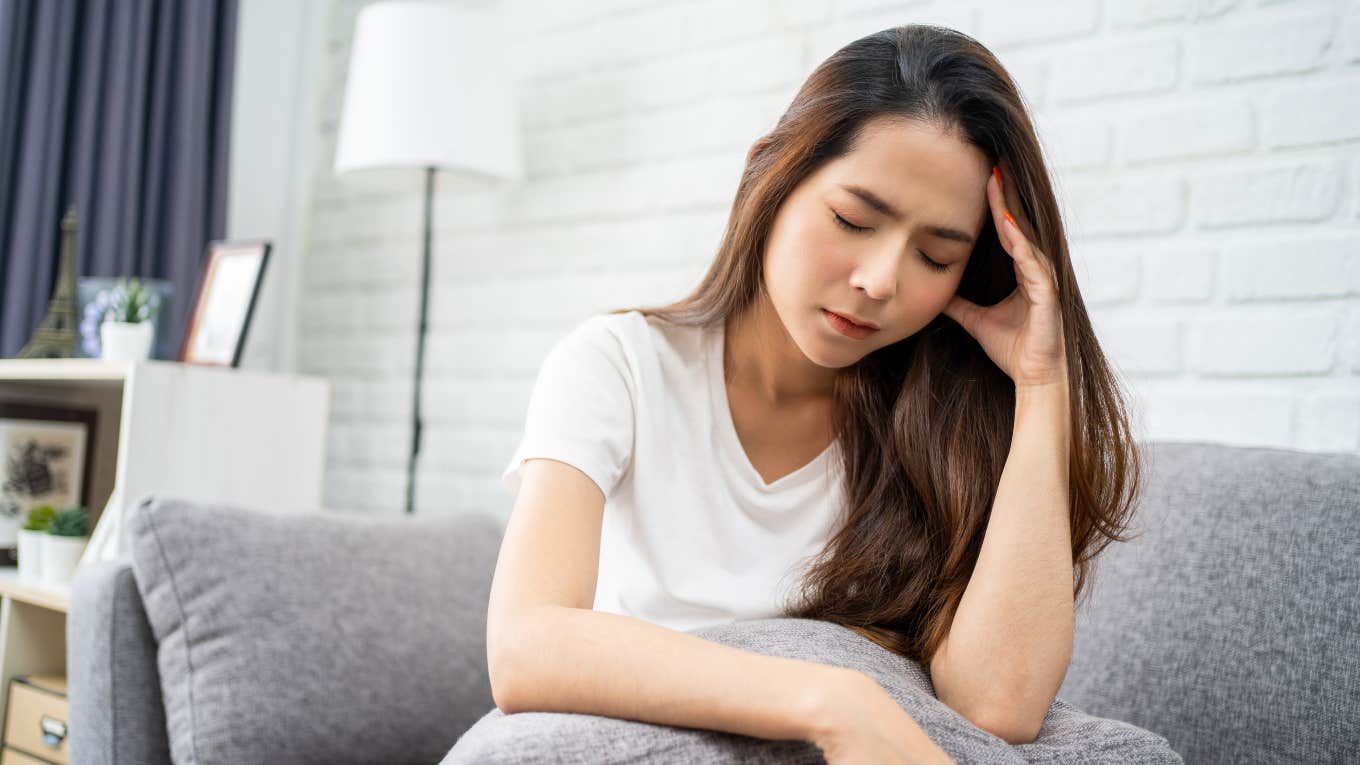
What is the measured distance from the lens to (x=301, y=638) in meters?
1.33

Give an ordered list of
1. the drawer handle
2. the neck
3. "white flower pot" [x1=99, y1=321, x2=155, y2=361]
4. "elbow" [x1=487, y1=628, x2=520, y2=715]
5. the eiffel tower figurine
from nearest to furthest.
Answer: "elbow" [x1=487, y1=628, x2=520, y2=715], the neck, the drawer handle, "white flower pot" [x1=99, y1=321, x2=155, y2=361], the eiffel tower figurine

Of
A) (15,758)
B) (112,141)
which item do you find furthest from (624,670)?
(112,141)

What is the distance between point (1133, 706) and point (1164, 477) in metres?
0.28

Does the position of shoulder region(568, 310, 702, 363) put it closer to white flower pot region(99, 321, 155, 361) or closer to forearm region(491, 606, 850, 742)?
forearm region(491, 606, 850, 742)

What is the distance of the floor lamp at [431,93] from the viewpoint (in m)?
2.09

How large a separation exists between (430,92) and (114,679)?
48.8 inches

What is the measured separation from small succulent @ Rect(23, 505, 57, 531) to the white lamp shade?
0.86 meters

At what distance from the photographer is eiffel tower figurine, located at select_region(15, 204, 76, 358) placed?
85.3 inches

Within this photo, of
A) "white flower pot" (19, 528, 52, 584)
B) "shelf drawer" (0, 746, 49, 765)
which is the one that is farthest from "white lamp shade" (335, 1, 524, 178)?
"shelf drawer" (0, 746, 49, 765)

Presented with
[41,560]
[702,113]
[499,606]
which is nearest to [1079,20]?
[702,113]

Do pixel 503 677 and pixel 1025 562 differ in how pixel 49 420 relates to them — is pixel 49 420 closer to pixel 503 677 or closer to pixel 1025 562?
pixel 503 677

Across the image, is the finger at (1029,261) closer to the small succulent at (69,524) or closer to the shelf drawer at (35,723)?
the shelf drawer at (35,723)

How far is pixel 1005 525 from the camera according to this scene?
1.04m

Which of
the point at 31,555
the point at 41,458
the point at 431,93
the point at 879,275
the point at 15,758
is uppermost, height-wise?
the point at 431,93
